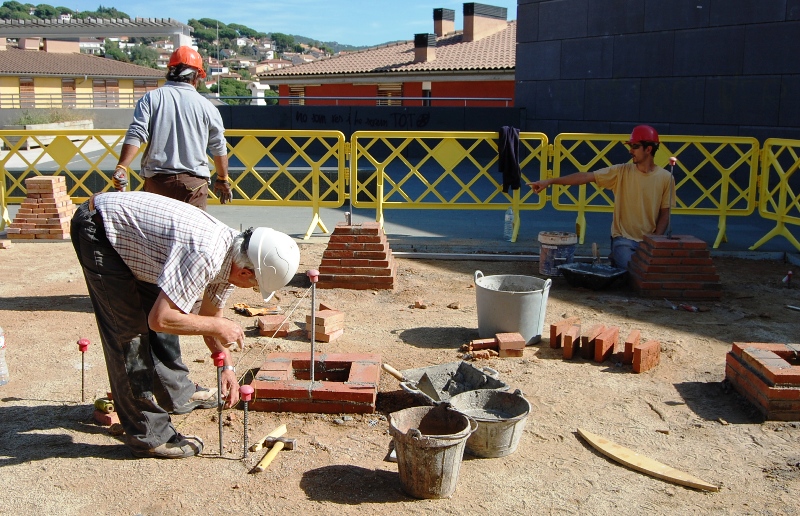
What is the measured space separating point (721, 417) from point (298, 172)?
11609mm

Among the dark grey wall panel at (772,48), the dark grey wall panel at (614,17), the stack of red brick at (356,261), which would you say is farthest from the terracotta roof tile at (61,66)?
the stack of red brick at (356,261)

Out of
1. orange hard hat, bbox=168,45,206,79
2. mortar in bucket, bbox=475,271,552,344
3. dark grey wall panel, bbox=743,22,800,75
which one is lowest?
mortar in bucket, bbox=475,271,552,344

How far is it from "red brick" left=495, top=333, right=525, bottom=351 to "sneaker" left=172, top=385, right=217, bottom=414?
82.7 inches

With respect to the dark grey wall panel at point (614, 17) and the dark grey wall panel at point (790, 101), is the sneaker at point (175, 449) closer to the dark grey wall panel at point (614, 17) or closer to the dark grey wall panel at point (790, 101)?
the dark grey wall panel at point (790, 101)

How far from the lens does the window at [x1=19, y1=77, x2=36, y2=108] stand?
52000 mm

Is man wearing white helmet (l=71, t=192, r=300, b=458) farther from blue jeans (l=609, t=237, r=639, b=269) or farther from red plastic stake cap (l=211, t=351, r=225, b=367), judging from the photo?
blue jeans (l=609, t=237, r=639, b=269)

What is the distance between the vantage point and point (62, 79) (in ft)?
185

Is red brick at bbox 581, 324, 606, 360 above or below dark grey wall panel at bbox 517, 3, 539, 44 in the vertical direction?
below

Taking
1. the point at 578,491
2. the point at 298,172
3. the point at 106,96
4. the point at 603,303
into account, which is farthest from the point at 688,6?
the point at 106,96

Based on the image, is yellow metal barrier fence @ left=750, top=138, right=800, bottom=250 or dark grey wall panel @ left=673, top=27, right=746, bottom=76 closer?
yellow metal barrier fence @ left=750, top=138, right=800, bottom=250

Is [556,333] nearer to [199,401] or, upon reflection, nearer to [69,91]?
[199,401]

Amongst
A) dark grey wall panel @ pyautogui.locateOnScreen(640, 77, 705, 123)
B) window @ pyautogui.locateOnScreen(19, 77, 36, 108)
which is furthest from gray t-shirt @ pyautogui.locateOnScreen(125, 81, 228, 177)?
window @ pyautogui.locateOnScreen(19, 77, 36, 108)

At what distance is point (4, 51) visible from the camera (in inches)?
2259

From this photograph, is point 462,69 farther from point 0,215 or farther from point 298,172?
point 0,215
